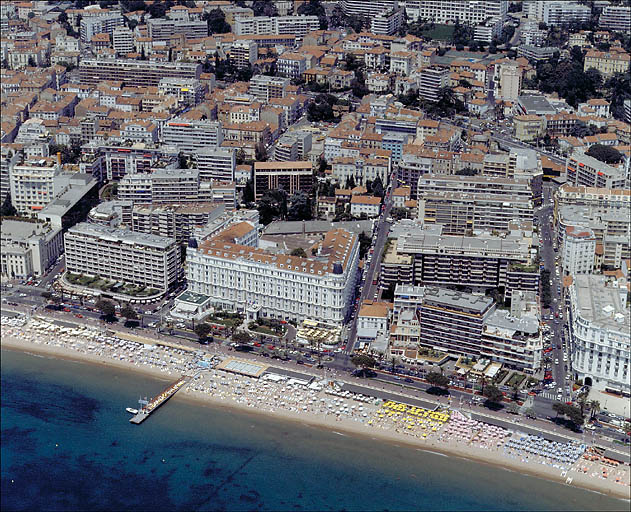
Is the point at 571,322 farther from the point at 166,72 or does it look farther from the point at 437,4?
the point at 437,4

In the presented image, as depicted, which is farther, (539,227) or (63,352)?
(539,227)

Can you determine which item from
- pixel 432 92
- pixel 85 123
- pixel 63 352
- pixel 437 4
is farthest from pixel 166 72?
pixel 63 352

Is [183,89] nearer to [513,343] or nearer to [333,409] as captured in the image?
[513,343]

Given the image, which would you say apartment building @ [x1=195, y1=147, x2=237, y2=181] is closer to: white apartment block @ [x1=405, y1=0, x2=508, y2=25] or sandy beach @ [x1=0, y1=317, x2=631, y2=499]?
sandy beach @ [x1=0, y1=317, x2=631, y2=499]

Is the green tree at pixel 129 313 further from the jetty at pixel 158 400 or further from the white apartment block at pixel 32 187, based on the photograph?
the white apartment block at pixel 32 187

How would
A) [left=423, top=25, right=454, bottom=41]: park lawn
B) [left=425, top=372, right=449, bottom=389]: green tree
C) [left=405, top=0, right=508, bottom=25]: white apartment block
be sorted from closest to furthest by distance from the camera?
[left=425, top=372, right=449, bottom=389]: green tree → [left=423, top=25, right=454, bottom=41]: park lawn → [left=405, top=0, right=508, bottom=25]: white apartment block

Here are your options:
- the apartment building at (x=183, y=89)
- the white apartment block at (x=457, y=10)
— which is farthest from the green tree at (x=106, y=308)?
the white apartment block at (x=457, y=10)

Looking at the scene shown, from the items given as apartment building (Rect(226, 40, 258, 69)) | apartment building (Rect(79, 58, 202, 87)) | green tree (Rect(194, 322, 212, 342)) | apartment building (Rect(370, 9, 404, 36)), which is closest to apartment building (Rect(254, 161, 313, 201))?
green tree (Rect(194, 322, 212, 342))
